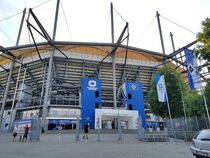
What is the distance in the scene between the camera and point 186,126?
46.1 ft

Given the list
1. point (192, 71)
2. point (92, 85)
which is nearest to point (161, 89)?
point (192, 71)

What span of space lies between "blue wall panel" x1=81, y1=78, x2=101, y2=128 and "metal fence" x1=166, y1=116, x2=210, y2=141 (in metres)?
16.5

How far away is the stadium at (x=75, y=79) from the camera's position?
32594 mm

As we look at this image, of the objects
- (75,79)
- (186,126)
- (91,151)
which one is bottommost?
(91,151)

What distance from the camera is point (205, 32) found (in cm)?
752

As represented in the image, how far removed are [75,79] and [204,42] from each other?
34975 millimetres

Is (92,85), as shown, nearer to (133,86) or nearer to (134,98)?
(133,86)

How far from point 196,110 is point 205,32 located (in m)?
15.5

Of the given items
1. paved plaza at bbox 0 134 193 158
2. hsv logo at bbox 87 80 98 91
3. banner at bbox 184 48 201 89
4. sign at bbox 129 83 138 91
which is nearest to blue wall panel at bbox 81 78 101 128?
hsv logo at bbox 87 80 98 91

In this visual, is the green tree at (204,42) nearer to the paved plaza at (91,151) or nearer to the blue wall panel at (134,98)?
the paved plaza at (91,151)

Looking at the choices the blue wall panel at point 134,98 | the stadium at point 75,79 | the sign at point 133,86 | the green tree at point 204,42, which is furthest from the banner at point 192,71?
the sign at point 133,86

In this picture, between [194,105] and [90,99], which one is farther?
[90,99]

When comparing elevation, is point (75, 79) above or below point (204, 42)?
above

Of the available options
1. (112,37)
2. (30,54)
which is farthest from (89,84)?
(30,54)
